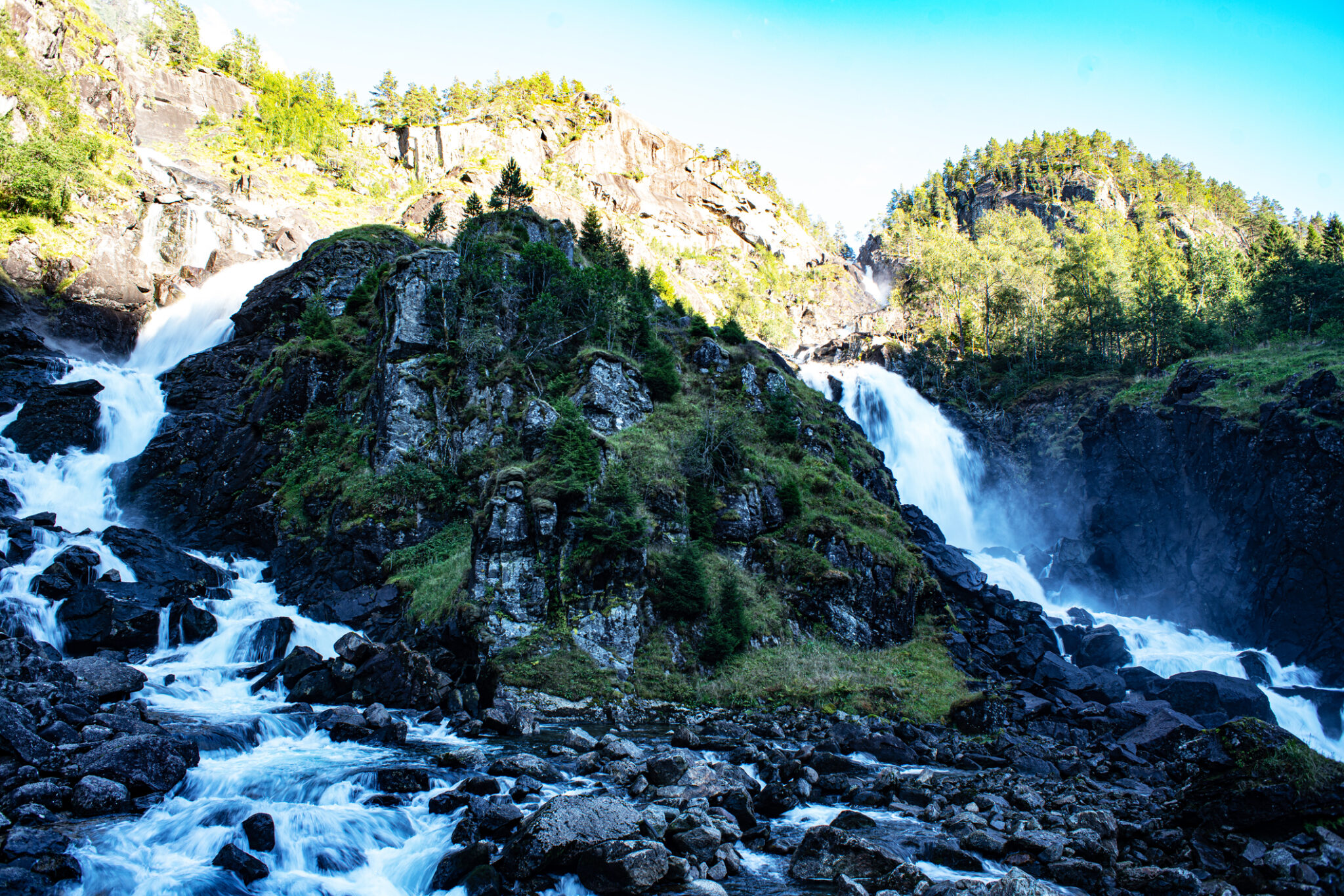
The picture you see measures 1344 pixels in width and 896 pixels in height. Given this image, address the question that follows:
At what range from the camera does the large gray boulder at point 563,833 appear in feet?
29.8

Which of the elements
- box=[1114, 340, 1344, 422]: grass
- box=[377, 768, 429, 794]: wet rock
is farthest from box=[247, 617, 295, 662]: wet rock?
box=[1114, 340, 1344, 422]: grass

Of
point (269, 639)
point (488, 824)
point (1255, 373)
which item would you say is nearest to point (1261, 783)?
point (488, 824)

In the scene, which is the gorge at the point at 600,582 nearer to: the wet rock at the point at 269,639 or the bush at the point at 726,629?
the wet rock at the point at 269,639

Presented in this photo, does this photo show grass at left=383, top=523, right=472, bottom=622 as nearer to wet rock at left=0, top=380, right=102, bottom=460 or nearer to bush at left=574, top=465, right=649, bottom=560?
bush at left=574, top=465, right=649, bottom=560

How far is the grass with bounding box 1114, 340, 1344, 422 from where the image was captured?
34.7 metres

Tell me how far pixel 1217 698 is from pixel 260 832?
31316 millimetres

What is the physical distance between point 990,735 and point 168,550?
31.0 m

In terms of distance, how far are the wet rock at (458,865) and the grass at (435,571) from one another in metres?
13.4

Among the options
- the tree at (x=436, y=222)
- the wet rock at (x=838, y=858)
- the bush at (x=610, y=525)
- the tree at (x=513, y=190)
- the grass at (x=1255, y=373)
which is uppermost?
the tree at (x=513, y=190)

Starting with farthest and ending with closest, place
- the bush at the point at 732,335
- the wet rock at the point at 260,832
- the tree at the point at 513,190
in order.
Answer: the tree at the point at 513,190 < the bush at the point at 732,335 < the wet rock at the point at 260,832

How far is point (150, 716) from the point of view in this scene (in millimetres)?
14375

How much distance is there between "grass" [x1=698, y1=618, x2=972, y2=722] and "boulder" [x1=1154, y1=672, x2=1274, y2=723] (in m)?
8.19

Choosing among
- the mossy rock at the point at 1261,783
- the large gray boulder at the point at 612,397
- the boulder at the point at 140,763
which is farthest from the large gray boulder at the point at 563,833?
the large gray boulder at the point at 612,397

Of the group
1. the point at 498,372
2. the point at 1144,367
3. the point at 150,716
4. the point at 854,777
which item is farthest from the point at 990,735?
the point at 1144,367
